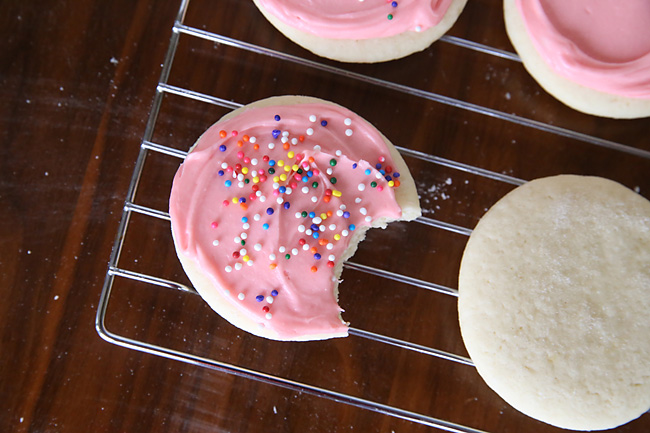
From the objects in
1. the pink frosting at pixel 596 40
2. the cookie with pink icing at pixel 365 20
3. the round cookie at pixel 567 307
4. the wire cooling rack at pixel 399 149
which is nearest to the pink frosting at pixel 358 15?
the cookie with pink icing at pixel 365 20

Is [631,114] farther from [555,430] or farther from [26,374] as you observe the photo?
[26,374]

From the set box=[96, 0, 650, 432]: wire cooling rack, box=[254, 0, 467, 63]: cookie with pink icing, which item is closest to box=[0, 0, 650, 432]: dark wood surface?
box=[96, 0, 650, 432]: wire cooling rack

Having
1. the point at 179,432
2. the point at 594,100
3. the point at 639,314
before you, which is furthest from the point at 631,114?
the point at 179,432

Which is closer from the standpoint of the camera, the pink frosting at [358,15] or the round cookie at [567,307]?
the round cookie at [567,307]

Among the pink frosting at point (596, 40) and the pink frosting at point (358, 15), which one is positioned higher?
the pink frosting at point (596, 40)

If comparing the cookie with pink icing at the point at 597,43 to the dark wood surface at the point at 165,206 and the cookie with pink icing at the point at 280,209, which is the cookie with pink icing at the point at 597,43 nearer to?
the dark wood surface at the point at 165,206

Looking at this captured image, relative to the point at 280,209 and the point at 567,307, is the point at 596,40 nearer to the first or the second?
the point at 567,307

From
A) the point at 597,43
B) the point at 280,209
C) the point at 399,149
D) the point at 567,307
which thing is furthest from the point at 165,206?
the point at 597,43
